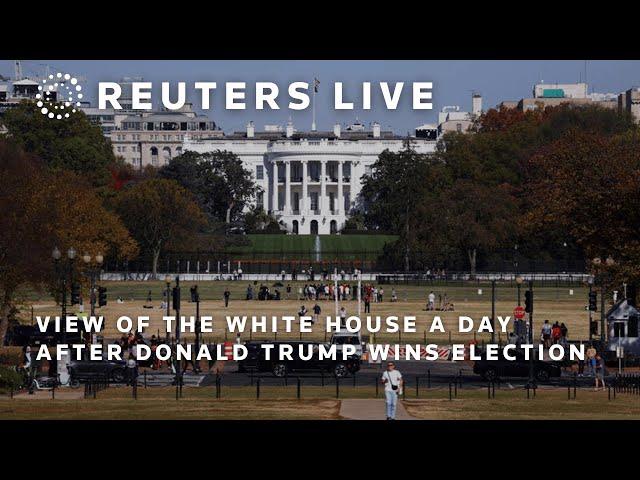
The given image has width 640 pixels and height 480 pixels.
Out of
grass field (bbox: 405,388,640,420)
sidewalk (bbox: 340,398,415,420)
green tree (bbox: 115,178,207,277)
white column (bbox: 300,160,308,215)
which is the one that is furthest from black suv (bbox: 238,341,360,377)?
white column (bbox: 300,160,308,215)

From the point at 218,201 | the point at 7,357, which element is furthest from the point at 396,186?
the point at 7,357

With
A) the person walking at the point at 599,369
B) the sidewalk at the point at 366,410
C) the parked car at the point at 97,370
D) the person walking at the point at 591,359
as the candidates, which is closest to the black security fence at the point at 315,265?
the person walking at the point at 591,359

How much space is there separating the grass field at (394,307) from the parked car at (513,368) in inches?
508

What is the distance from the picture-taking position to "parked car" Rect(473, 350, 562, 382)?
50.3 meters

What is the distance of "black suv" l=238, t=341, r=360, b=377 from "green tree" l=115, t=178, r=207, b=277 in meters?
66.4

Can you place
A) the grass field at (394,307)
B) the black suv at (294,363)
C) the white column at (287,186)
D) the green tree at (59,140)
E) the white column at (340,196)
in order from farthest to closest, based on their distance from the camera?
the white column at (287,186) < the white column at (340,196) < the green tree at (59,140) < the grass field at (394,307) < the black suv at (294,363)

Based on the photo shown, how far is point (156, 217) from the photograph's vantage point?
123625 mm

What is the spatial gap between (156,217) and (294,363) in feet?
239

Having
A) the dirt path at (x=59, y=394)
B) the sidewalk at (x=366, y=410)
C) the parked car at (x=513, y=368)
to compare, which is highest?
the parked car at (x=513, y=368)

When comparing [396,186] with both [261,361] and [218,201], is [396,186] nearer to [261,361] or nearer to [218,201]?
[218,201]

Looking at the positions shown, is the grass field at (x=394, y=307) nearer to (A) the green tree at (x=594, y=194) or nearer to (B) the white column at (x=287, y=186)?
(A) the green tree at (x=594, y=194)

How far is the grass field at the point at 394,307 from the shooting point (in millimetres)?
68944

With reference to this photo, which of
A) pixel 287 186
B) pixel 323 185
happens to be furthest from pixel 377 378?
pixel 287 186
